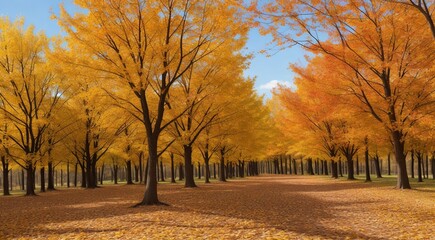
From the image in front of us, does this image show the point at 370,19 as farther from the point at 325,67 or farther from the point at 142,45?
the point at 142,45

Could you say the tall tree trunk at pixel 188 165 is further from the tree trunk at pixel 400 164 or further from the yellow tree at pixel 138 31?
the tree trunk at pixel 400 164

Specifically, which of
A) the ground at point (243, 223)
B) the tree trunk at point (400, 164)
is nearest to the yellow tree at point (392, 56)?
the tree trunk at point (400, 164)

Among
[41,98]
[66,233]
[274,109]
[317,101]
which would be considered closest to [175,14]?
[66,233]

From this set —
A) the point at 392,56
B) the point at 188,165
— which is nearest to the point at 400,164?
the point at 392,56

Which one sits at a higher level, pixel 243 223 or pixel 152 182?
pixel 152 182

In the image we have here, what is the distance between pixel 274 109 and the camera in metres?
47.5

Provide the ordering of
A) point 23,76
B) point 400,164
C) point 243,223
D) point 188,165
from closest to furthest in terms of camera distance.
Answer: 1. point 243,223
2. point 400,164
3. point 23,76
4. point 188,165

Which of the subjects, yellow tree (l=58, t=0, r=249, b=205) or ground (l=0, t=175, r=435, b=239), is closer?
ground (l=0, t=175, r=435, b=239)

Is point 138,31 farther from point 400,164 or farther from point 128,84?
point 400,164

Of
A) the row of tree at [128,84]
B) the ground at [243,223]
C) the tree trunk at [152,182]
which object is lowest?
the ground at [243,223]

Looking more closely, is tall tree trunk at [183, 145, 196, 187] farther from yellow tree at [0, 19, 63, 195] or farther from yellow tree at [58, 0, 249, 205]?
yellow tree at [58, 0, 249, 205]

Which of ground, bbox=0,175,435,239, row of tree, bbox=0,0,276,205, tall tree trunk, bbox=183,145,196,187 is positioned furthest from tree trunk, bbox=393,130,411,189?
tall tree trunk, bbox=183,145,196,187

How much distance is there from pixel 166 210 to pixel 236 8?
6.93 m

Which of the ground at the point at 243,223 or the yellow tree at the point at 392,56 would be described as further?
the yellow tree at the point at 392,56
